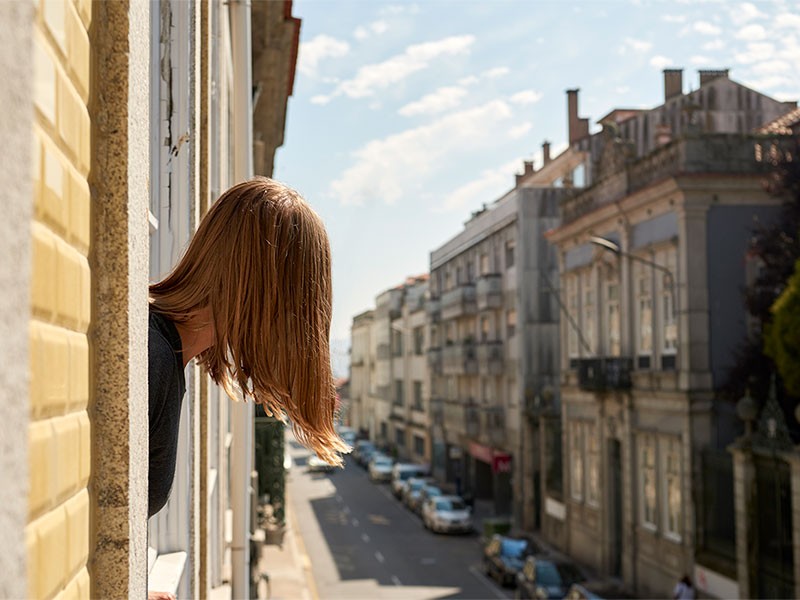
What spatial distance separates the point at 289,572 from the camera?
99.7 ft

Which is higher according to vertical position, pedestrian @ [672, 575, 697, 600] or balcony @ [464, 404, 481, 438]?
balcony @ [464, 404, 481, 438]

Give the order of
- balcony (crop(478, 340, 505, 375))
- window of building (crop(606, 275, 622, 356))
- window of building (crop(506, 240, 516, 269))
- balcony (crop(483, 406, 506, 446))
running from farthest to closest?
balcony (crop(478, 340, 505, 375)) < balcony (crop(483, 406, 506, 446)) < window of building (crop(506, 240, 516, 269)) < window of building (crop(606, 275, 622, 356))

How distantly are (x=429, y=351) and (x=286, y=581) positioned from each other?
112 ft

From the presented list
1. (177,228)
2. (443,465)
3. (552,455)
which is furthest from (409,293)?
(177,228)

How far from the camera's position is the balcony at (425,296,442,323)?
58994mm

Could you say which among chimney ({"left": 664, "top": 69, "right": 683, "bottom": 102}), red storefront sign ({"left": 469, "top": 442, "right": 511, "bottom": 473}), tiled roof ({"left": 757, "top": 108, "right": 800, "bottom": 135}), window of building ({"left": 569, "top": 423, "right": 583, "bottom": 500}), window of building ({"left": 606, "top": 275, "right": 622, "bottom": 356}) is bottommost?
red storefront sign ({"left": 469, "top": 442, "right": 511, "bottom": 473})

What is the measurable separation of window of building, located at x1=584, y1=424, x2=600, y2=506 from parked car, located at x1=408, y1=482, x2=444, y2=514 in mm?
11838

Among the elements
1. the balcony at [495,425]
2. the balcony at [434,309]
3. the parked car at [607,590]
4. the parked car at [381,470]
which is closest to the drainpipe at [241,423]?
the parked car at [607,590]

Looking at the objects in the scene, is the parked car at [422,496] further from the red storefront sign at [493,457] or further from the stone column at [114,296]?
the stone column at [114,296]

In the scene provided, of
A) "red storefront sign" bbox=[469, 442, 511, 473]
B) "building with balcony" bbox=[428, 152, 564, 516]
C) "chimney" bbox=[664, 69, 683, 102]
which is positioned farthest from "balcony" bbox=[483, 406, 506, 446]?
"chimney" bbox=[664, 69, 683, 102]

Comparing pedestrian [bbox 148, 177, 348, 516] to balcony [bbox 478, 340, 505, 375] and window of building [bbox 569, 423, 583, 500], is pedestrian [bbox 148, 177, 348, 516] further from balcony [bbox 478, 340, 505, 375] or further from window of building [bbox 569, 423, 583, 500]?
balcony [bbox 478, 340, 505, 375]

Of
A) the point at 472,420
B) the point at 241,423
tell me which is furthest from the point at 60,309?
the point at 472,420

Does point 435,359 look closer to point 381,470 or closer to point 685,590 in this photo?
point 381,470

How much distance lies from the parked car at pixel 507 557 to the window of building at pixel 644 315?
6283 millimetres
